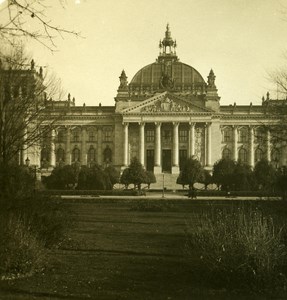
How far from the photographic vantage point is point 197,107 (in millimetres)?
91688

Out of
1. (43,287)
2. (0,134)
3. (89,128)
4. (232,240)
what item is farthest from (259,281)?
(89,128)

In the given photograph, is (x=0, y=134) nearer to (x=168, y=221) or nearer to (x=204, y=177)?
(x=168, y=221)

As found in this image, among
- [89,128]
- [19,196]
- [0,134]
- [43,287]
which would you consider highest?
[89,128]

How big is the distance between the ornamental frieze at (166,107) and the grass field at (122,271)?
69.3 meters

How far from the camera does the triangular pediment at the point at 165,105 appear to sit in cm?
9156

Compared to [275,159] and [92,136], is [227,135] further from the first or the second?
[275,159]

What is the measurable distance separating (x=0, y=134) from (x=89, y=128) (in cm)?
7876

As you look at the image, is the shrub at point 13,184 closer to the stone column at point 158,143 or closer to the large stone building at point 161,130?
the large stone building at point 161,130

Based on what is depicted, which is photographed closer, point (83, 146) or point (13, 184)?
point (13, 184)

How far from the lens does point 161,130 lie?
310ft

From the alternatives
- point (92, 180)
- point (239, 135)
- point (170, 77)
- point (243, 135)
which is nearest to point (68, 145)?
point (170, 77)

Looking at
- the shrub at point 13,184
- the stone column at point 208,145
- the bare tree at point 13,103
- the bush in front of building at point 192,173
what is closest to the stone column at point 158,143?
the stone column at point 208,145

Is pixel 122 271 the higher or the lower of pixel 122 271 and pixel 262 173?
the lower

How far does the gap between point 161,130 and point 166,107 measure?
485 centimetres
